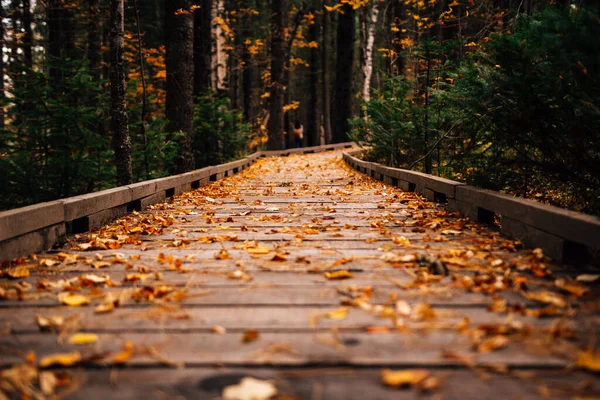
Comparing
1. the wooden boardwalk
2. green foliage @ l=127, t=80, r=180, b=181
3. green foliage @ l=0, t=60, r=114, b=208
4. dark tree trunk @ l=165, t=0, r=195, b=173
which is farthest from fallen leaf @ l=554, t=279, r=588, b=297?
dark tree trunk @ l=165, t=0, r=195, b=173

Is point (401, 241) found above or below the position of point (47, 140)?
below

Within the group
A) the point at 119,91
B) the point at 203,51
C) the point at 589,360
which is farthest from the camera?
the point at 203,51

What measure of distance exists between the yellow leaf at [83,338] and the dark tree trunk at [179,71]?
29.5ft

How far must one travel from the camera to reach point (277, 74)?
22719 millimetres

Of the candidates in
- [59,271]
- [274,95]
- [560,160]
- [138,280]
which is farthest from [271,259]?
[274,95]

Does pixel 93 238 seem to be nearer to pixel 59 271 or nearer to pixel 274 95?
pixel 59 271

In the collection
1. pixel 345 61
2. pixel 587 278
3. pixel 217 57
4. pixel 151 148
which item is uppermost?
pixel 345 61

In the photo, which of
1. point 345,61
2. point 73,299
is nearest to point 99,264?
point 73,299

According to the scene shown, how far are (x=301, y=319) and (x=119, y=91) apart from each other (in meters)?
6.41

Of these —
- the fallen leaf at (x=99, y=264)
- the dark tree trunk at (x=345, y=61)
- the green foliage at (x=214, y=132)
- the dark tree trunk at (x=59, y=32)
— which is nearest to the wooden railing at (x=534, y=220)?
the fallen leaf at (x=99, y=264)

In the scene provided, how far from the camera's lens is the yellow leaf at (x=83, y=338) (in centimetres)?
241

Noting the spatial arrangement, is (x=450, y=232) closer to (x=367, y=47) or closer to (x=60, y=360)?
(x=60, y=360)

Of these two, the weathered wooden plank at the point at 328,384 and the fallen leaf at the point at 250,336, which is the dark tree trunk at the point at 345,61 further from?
the weathered wooden plank at the point at 328,384

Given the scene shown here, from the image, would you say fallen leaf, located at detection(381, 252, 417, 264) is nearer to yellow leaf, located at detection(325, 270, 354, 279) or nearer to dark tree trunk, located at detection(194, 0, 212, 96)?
yellow leaf, located at detection(325, 270, 354, 279)
